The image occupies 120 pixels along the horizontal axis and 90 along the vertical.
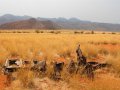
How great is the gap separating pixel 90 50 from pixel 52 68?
7.37 metres

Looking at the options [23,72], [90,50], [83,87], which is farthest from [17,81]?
[90,50]

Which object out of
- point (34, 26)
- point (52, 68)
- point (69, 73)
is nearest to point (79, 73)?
point (69, 73)

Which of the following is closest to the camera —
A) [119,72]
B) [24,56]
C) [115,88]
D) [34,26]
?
[115,88]

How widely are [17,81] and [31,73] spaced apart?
0.60 meters

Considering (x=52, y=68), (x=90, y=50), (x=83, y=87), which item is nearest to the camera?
(x=83, y=87)

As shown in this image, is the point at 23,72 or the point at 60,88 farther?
the point at 23,72

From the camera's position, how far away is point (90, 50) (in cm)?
1786

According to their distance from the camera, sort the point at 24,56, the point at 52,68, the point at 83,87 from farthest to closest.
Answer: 1. the point at 24,56
2. the point at 52,68
3. the point at 83,87

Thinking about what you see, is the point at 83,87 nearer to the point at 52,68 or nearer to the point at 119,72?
the point at 52,68

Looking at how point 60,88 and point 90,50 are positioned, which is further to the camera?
point 90,50

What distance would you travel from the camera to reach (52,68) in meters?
10.9

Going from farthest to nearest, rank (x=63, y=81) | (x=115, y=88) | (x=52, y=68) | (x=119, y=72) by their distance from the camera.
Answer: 1. (x=119, y=72)
2. (x=52, y=68)
3. (x=63, y=81)
4. (x=115, y=88)

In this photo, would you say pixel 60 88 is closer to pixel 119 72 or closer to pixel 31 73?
pixel 31 73

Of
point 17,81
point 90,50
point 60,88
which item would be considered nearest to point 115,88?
point 60,88
